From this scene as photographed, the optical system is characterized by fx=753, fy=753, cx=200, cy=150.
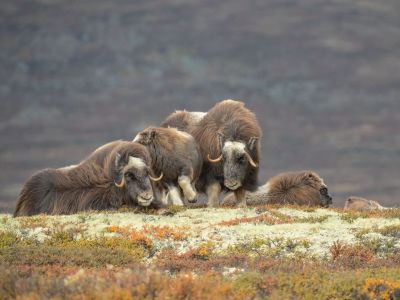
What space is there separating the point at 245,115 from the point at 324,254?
961 cm

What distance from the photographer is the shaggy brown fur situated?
23.9 meters

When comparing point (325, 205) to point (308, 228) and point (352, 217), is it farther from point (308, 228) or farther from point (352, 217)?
point (308, 228)

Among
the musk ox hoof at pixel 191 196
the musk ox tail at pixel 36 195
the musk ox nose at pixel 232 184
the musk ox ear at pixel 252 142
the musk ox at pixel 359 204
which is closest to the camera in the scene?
the musk ox tail at pixel 36 195

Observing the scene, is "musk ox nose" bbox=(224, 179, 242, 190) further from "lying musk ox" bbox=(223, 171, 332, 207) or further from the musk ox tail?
the musk ox tail

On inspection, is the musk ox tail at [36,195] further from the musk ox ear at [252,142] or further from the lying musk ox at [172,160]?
the musk ox ear at [252,142]

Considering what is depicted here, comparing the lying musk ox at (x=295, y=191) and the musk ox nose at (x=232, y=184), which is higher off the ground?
the musk ox nose at (x=232, y=184)

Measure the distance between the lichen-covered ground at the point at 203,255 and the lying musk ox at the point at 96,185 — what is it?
0.86 metres

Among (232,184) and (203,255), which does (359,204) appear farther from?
(203,255)

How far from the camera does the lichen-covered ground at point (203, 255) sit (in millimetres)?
8312

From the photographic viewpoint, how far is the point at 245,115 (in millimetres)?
22891

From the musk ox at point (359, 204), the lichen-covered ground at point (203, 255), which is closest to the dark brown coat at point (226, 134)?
the lichen-covered ground at point (203, 255)

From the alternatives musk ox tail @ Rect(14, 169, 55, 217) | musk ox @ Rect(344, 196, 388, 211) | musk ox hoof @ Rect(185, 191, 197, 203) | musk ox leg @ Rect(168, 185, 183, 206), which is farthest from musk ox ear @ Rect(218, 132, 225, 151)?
musk ox @ Rect(344, 196, 388, 211)

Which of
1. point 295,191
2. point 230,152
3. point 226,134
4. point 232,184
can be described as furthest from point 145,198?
point 295,191

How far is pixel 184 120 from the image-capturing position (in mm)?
24266
